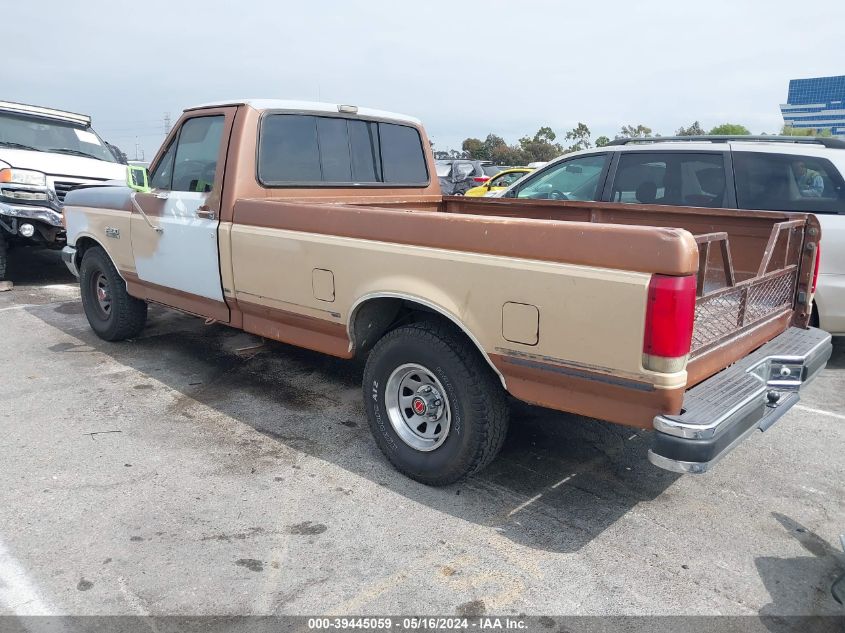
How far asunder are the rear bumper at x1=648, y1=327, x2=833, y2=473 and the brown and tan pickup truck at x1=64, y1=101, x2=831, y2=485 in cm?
1

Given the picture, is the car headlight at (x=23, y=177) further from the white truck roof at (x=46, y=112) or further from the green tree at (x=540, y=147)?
→ the green tree at (x=540, y=147)

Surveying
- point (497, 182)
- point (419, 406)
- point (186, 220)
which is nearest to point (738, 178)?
point (419, 406)

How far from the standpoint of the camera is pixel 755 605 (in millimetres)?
2723

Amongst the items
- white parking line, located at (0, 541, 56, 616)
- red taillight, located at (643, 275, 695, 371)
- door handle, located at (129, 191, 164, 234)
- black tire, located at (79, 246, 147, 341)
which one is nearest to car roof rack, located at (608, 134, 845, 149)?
red taillight, located at (643, 275, 695, 371)

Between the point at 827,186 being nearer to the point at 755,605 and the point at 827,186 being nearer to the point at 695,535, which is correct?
the point at 695,535

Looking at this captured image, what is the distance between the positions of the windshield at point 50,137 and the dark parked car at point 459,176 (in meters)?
7.48

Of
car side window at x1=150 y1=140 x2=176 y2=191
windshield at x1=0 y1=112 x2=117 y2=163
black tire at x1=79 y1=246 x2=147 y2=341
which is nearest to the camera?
car side window at x1=150 y1=140 x2=176 y2=191

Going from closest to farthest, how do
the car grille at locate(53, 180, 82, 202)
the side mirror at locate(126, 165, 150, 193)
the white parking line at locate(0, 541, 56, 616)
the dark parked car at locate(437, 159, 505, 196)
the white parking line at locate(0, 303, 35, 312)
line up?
the white parking line at locate(0, 541, 56, 616) < the side mirror at locate(126, 165, 150, 193) < the white parking line at locate(0, 303, 35, 312) < the car grille at locate(53, 180, 82, 202) < the dark parked car at locate(437, 159, 505, 196)

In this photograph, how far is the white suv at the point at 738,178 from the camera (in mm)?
5234

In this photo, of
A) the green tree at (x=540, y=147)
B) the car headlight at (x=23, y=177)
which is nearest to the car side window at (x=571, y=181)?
the car headlight at (x=23, y=177)

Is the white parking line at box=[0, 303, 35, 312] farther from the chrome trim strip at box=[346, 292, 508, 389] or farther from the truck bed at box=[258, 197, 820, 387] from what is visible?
the chrome trim strip at box=[346, 292, 508, 389]

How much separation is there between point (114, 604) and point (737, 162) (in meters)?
5.34

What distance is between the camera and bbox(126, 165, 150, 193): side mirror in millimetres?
4918

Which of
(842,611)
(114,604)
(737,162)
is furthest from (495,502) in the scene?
(737,162)
